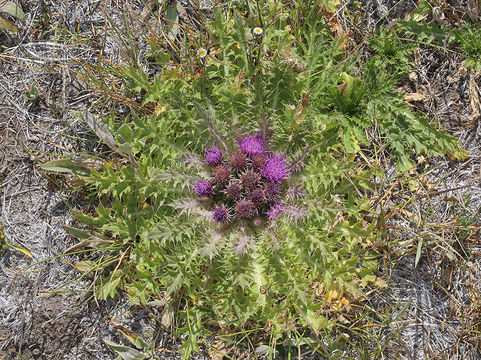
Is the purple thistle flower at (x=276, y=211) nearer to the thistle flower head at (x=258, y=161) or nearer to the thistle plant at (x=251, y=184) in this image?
the thistle plant at (x=251, y=184)

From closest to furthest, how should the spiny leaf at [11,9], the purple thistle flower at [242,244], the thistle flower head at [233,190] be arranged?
the purple thistle flower at [242,244] → the thistle flower head at [233,190] → the spiny leaf at [11,9]

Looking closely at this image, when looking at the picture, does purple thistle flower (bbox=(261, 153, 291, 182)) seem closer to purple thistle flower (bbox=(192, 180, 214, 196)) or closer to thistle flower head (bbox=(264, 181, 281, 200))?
thistle flower head (bbox=(264, 181, 281, 200))

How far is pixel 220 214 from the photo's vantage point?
10.2 ft

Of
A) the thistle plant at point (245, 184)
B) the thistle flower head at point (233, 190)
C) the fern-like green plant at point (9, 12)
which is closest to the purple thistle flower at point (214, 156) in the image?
the thistle plant at point (245, 184)

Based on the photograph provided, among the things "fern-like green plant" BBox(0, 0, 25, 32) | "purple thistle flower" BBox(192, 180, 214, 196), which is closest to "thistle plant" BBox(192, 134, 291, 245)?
"purple thistle flower" BBox(192, 180, 214, 196)

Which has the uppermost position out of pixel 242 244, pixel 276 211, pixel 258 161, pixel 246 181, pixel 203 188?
pixel 258 161

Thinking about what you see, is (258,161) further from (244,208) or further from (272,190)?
(244,208)

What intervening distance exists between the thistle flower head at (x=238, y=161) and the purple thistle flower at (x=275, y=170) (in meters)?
0.17

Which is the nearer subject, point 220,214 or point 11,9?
point 220,214

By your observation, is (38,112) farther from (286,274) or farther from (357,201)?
(357,201)

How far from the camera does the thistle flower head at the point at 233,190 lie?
314 cm

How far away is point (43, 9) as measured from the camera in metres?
3.78

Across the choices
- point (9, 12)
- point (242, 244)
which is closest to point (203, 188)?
point (242, 244)

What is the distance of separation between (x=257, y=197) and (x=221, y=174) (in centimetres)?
34
